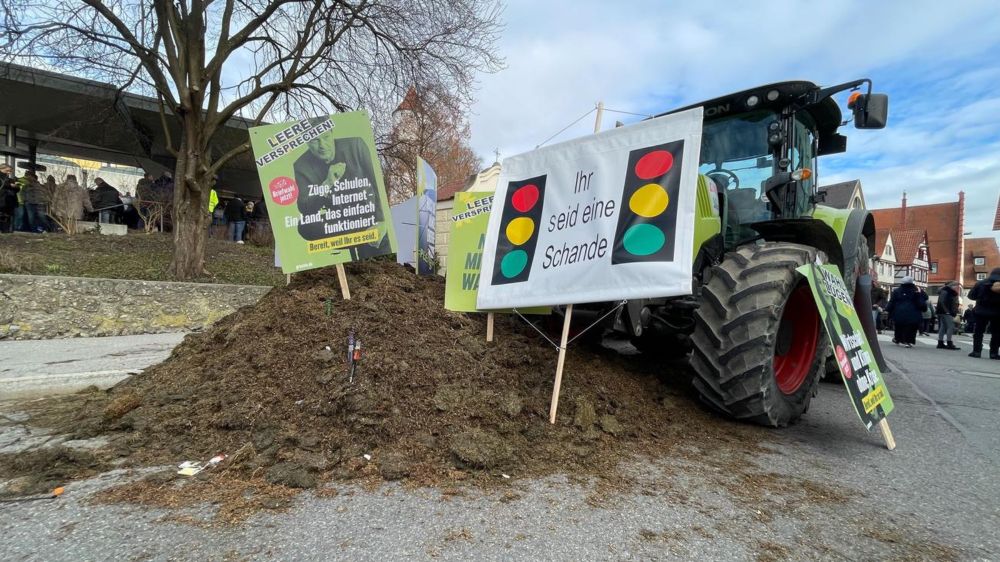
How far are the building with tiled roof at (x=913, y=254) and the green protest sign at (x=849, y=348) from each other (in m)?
61.4

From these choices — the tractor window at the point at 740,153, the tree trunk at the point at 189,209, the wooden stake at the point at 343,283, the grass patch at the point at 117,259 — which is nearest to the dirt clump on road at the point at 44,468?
the wooden stake at the point at 343,283

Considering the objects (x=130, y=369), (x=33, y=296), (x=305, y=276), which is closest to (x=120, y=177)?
(x=33, y=296)

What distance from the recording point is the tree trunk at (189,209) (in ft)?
30.3

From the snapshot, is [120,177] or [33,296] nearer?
[33,296]

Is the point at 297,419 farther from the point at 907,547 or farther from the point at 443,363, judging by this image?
the point at 907,547

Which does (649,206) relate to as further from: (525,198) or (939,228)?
(939,228)

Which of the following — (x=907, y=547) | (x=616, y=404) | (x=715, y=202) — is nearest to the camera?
(x=907, y=547)

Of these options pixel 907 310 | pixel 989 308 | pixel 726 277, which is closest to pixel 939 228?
pixel 907 310

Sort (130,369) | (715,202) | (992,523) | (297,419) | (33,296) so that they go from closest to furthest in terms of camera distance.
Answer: (992,523) < (297,419) < (715,202) < (130,369) < (33,296)

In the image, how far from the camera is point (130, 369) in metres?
5.20

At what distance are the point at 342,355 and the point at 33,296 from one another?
265 inches

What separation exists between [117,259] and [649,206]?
1103 cm

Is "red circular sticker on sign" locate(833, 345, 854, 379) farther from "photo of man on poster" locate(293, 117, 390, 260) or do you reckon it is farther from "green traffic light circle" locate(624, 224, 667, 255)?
"photo of man on poster" locate(293, 117, 390, 260)

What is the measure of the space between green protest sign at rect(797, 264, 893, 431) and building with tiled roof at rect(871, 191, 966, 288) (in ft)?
216
